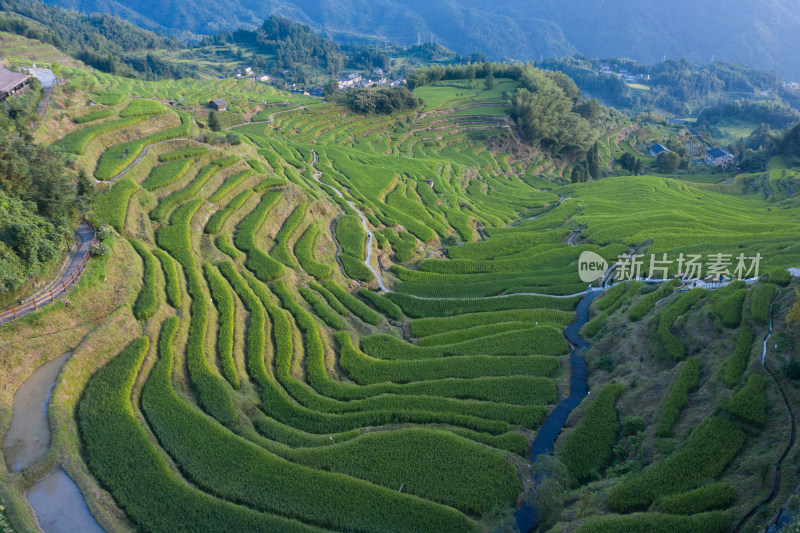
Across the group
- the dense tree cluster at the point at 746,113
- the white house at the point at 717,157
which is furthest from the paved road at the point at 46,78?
the dense tree cluster at the point at 746,113

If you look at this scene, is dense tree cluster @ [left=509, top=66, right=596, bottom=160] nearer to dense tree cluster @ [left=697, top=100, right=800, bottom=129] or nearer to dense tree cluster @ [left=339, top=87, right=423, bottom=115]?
dense tree cluster @ [left=339, top=87, right=423, bottom=115]

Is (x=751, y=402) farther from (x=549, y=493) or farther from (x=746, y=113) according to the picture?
(x=746, y=113)

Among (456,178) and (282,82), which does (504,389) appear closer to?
(456,178)

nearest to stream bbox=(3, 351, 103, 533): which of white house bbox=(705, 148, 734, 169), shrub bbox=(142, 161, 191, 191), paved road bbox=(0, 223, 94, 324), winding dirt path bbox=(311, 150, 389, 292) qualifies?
paved road bbox=(0, 223, 94, 324)

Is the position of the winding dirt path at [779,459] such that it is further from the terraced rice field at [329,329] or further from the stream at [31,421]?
the stream at [31,421]

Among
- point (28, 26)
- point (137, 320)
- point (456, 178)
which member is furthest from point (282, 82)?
point (137, 320)

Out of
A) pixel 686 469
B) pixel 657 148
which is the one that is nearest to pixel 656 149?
pixel 657 148
